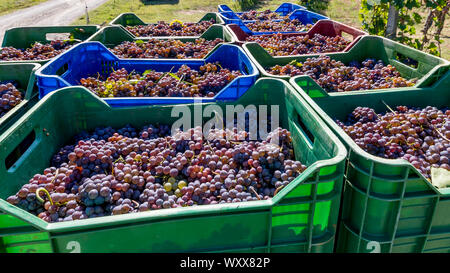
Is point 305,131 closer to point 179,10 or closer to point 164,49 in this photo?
point 164,49

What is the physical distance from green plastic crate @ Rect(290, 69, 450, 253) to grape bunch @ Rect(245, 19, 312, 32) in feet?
11.3

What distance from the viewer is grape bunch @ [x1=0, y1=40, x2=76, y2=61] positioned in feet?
11.3

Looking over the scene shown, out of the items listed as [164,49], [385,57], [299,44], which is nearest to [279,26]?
[299,44]

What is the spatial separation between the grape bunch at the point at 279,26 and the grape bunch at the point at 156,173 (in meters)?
2.93

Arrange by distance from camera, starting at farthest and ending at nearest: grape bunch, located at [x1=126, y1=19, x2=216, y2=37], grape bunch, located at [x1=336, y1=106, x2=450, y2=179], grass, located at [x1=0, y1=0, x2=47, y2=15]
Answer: grass, located at [x1=0, y1=0, x2=47, y2=15] → grape bunch, located at [x1=126, y1=19, x2=216, y2=37] → grape bunch, located at [x1=336, y1=106, x2=450, y2=179]

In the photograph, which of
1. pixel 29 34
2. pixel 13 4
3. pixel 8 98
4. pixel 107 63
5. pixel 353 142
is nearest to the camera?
pixel 353 142

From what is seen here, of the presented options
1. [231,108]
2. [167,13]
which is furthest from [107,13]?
[231,108]

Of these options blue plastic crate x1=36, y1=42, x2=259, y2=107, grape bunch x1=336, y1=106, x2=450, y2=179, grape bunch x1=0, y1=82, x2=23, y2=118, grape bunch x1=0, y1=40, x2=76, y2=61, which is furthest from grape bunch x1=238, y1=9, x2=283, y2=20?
grape bunch x1=0, y1=82, x2=23, y2=118

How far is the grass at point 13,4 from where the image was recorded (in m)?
13.6

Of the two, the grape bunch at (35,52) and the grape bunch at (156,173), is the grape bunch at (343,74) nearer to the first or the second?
the grape bunch at (156,173)

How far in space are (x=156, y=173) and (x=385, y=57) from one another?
2.48m

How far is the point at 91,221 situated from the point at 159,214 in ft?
0.70

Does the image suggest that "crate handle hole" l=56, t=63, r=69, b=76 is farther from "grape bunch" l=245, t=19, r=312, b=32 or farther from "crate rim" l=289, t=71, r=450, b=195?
"grape bunch" l=245, t=19, r=312, b=32

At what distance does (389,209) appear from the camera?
1288mm
